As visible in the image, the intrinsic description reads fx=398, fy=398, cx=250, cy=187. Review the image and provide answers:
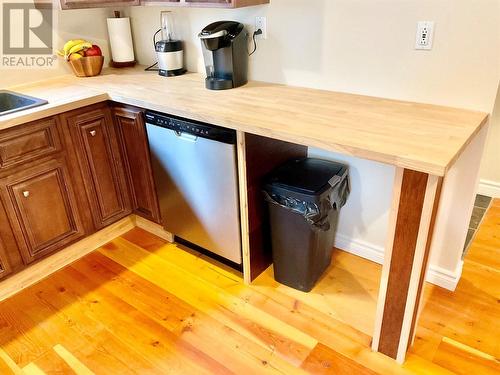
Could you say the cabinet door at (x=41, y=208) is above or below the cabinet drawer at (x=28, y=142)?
below

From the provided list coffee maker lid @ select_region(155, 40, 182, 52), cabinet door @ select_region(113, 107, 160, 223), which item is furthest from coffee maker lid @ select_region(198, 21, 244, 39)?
cabinet door @ select_region(113, 107, 160, 223)

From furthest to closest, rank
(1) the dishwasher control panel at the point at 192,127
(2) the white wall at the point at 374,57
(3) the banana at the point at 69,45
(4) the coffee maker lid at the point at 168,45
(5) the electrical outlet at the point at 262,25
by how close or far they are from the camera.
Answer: (3) the banana at the point at 69,45
(4) the coffee maker lid at the point at 168,45
(5) the electrical outlet at the point at 262,25
(1) the dishwasher control panel at the point at 192,127
(2) the white wall at the point at 374,57

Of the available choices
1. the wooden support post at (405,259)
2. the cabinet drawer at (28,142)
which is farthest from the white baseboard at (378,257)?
the cabinet drawer at (28,142)

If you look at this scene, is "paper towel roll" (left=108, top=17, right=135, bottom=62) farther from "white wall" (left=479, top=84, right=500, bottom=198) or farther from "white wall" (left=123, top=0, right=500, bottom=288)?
"white wall" (left=479, top=84, right=500, bottom=198)

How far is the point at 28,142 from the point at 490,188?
9.67 ft

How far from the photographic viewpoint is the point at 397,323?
161cm

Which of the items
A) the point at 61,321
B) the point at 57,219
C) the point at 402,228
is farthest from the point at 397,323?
the point at 57,219

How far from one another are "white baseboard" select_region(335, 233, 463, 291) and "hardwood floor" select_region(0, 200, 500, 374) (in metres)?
0.04

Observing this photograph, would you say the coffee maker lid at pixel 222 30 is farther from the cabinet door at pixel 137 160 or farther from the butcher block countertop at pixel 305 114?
the cabinet door at pixel 137 160

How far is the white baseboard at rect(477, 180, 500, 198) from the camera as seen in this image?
9.23 feet

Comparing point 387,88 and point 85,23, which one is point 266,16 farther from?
point 85,23

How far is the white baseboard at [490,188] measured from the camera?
2814mm

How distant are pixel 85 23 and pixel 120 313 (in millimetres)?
1905

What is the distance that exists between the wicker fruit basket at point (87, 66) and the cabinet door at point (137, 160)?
0.50 meters
